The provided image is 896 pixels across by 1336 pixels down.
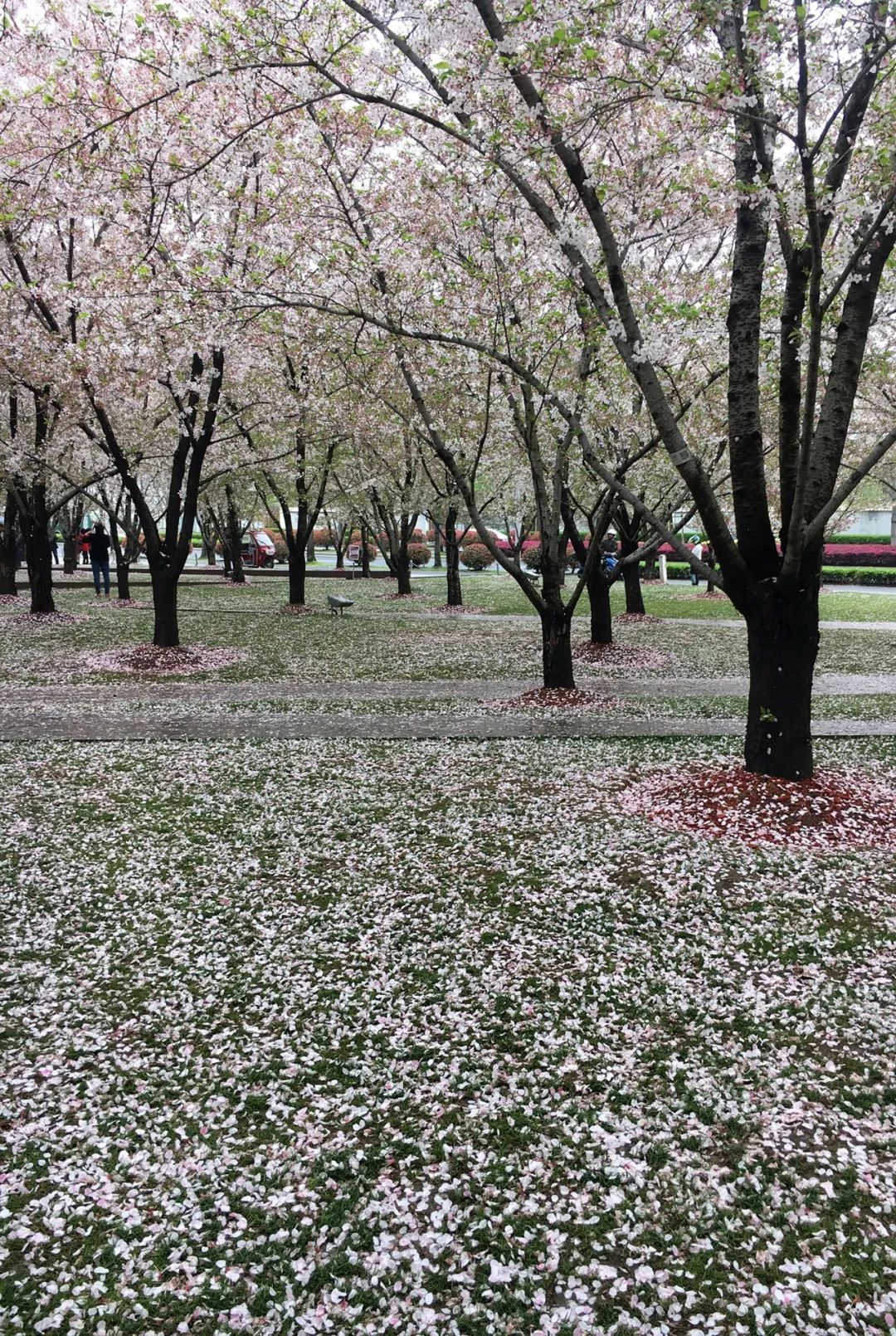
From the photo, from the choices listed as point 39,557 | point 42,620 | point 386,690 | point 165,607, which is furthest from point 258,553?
point 386,690

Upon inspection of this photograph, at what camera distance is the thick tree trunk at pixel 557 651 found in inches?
441

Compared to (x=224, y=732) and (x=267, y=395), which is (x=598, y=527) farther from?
(x=267, y=395)

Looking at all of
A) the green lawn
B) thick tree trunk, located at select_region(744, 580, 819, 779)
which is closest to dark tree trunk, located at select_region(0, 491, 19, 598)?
the green lawn

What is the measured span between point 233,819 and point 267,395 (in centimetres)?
1253

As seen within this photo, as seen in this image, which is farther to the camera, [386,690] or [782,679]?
[386,690]

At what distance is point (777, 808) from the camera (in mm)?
6434

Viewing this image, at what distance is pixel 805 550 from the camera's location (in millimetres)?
6402

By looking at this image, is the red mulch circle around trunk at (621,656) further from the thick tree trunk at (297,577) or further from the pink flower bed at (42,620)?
the pink flower bed at (42,620)

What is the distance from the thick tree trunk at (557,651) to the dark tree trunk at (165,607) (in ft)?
23.3

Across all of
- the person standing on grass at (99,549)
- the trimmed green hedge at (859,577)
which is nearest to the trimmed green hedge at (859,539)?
the trimmed green hedge at (859,577)

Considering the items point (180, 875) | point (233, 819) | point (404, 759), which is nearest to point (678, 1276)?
point (180, 875)

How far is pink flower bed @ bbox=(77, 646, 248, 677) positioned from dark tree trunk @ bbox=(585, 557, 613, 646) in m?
6.55

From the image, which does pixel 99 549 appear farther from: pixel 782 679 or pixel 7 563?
pixel 782 679

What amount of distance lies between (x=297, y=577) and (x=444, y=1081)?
2087 centimetres
